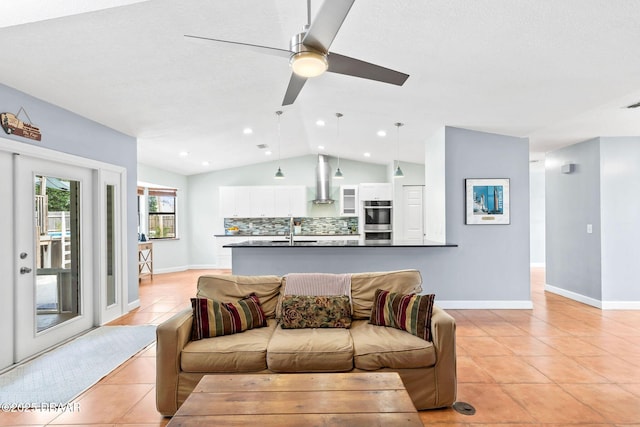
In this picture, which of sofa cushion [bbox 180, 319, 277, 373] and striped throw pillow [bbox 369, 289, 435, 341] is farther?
striped throw pillow [bbox 369, 289, 435, 341]

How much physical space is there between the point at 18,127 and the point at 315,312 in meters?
3.05

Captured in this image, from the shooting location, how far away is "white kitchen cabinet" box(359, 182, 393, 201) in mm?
8039

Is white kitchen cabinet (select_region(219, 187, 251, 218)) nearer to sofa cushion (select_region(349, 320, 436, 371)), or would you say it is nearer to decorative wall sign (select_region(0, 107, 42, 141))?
decorative wall sign (select_region(0, 107, 42, 141))

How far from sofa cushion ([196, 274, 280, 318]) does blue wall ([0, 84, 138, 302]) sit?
2.15 metres

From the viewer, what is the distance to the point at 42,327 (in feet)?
11.6

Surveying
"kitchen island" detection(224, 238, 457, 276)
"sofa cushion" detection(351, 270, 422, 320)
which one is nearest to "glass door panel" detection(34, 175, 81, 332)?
"kitchen island" detection(224, 238, 457, 276)

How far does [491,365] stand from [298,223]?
602 centimetres

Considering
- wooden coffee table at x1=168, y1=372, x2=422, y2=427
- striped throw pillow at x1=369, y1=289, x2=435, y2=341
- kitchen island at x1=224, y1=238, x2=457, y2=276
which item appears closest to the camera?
wooden coffee table at x1=168, y1=372, x2=422, y2=427

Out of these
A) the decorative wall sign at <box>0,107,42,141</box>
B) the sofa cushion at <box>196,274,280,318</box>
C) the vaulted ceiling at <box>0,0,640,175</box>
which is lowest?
the sofa cushion at <box>196,274,280,318</box>

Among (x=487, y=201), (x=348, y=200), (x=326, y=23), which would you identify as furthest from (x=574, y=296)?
(x=326, y=23)

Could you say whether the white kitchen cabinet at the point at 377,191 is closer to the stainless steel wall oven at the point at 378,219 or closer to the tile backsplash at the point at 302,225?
the stainless steel wall oven at the point at 378,219

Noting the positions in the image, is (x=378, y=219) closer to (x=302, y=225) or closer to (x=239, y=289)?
(x=302, y=225)

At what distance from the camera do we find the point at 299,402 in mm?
1671

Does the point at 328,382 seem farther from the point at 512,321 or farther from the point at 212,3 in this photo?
the point at 512,321
